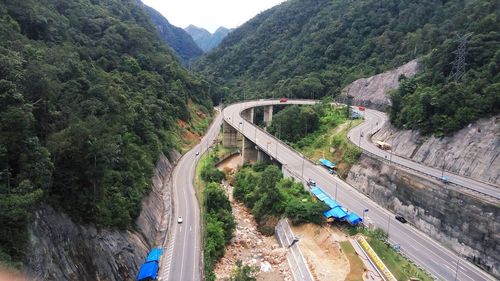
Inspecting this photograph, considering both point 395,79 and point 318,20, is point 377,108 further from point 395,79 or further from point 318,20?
point 318,20

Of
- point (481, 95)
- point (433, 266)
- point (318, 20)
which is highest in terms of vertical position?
A: point (318, 20)

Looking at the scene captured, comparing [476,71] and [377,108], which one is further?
[377,108]

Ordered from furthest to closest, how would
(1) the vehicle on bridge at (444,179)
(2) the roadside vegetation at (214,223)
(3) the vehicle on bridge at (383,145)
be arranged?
(3) the vehicle on bridge at (383,145), (1) the vehicle on bridge at (444,179), (2) the roadside vegetation at (214,223)

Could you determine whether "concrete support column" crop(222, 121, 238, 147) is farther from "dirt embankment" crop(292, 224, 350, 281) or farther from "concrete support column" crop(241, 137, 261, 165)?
"dirt embankment" crop(292, 224, 350, 281)

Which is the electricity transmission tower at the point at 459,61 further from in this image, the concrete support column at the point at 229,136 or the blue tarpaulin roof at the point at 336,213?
the concrete support column at the point at 229,136

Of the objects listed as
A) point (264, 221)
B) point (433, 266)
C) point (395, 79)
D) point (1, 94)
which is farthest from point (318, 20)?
point (1, 94)

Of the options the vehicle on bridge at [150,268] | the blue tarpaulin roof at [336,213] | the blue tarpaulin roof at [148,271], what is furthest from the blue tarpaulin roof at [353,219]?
the blue tarpaulin roof at [148,271]

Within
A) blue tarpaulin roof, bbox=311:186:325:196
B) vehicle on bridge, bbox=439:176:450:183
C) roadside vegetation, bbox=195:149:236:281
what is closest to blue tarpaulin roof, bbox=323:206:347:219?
blue tarpaulin roof, bbox=311:186:325:196

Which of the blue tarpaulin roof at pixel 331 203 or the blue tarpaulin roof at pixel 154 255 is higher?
the blue tarpaulin roof at pixel 331 203
